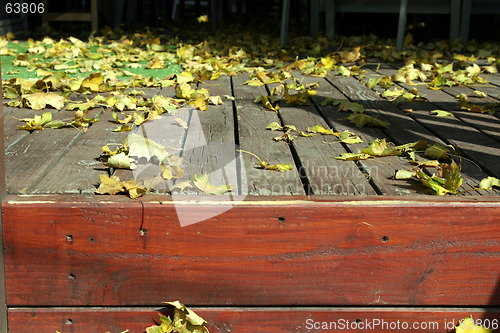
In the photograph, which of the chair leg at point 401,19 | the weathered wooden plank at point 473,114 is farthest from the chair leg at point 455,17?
the weathered wooden plank at point 473,114

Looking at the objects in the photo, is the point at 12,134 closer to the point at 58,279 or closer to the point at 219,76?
the point at 58,279

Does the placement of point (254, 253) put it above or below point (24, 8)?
below

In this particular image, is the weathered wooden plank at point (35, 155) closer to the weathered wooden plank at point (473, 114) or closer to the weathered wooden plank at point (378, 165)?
the weathered wooden plank at point (378, 165)

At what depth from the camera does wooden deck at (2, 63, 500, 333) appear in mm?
1351

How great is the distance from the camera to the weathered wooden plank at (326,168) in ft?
4.76

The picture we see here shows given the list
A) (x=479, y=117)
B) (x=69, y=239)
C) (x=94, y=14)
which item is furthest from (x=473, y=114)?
(x=94, y=14)

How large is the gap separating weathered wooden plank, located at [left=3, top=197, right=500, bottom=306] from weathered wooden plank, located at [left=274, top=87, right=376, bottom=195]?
95 millimetres

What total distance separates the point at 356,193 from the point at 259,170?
0.95 ft

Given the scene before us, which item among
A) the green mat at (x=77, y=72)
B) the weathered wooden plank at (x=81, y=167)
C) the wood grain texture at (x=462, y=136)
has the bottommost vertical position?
the weathered wooden plank at (x=81, y=167)

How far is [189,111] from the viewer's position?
7.62 feet

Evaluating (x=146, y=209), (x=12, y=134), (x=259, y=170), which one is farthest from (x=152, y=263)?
(x=12, y=134)

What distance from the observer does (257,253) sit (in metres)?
1.39

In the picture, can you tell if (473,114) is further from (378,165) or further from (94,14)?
(94,14)

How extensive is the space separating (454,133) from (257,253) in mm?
993
